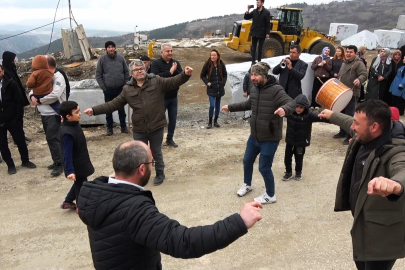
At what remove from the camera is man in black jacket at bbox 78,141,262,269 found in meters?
1.68

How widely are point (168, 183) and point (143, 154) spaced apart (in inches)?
132

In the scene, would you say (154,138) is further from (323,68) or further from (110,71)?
(323,68)

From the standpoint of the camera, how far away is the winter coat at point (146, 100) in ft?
14.9

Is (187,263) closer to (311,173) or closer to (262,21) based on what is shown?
(311,173)

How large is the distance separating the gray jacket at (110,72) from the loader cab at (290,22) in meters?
10.9

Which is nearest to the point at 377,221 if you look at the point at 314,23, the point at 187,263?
the point at 187,263

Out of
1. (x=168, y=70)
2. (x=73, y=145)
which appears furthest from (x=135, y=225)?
(x=168, y=70)

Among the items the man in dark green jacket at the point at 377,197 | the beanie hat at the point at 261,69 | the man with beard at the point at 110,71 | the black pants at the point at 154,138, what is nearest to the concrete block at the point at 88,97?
the man with beard at the point at 110,71

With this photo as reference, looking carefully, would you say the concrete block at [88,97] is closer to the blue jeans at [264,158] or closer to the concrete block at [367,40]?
the blue jeans at [264,158]

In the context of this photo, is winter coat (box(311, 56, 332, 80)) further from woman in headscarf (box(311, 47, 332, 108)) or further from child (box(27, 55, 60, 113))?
child (box(27, 55, 60, 113))

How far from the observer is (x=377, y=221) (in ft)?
7.80

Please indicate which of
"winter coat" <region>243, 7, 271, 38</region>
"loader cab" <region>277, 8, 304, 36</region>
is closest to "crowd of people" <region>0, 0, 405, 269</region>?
"winter coat" <region>243, 7, 271, 38</region>

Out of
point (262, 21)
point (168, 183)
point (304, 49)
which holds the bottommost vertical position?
point (168, 183)

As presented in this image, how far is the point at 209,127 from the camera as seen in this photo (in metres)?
7.75
